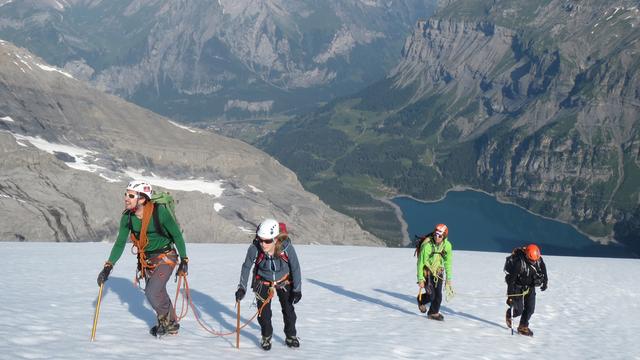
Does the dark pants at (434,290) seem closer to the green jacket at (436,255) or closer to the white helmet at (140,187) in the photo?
the green jacket at (436,255)

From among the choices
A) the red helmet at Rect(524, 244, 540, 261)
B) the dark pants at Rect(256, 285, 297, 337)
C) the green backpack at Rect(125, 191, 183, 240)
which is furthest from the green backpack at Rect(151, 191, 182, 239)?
the red helmet at Rect(524, 244, 540, 261)

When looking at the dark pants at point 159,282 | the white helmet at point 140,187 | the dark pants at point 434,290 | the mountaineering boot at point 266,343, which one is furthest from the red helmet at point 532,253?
the white helmet at point 140,187

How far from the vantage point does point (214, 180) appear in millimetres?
120688

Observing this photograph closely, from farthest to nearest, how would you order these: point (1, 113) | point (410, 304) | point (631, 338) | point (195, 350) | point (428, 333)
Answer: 1. point (1, 113)
2. point (410, 304)
3. point (631, 338)
4. point (428, 333)
5. point (195, 350)

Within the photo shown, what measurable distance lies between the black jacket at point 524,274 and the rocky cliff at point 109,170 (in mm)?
65427

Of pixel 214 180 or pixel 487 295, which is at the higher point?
pixel 214 180

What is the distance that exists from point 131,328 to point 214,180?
104042 millimetres

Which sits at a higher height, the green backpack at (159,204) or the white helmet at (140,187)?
the white helmet at (140,187)

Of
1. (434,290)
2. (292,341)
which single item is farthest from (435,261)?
(292,341)

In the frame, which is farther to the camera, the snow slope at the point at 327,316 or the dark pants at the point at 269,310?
the dark pants at the point at 269,310

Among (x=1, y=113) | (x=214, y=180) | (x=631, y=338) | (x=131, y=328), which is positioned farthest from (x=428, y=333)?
(x=1, y=113)

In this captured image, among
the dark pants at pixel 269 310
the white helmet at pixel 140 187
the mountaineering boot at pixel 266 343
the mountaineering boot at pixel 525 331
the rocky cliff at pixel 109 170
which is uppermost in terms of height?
the rocky cliff at pixel 109 170

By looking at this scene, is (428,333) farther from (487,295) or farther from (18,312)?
(18,312)

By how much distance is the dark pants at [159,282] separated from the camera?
52.9 feet
